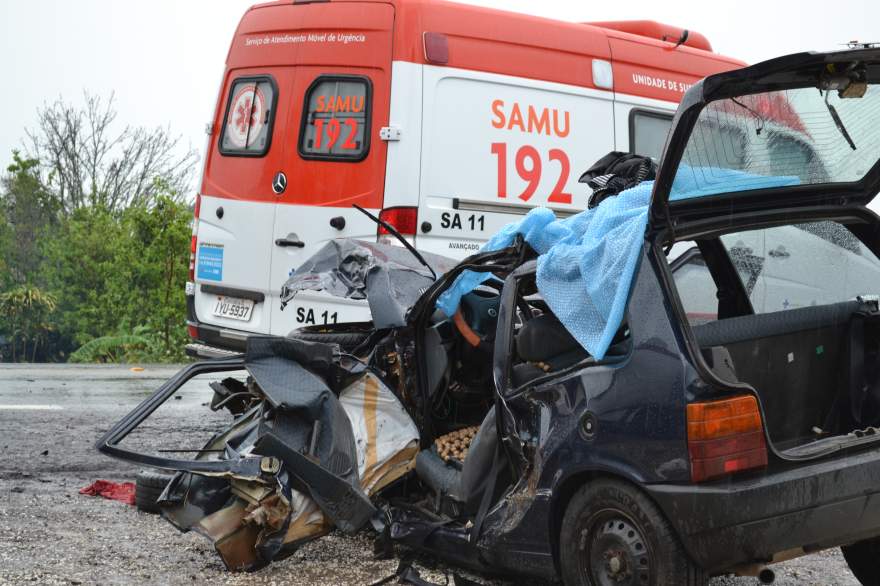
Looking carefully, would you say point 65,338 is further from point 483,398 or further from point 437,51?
point 483,398

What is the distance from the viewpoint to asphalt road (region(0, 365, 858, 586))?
15.0 feet

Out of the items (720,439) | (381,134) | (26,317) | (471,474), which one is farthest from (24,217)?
(720,439)

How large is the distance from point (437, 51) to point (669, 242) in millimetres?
4365

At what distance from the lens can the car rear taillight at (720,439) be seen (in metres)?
3.43

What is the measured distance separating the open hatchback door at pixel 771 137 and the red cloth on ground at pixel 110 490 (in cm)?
344

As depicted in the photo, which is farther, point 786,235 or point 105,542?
point 105,542

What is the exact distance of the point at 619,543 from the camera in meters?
3.66

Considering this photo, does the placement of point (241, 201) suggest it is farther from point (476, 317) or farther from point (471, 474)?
point (471, 474)

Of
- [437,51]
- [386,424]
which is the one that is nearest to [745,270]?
[386,424]

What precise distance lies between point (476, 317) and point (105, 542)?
75.4 inches

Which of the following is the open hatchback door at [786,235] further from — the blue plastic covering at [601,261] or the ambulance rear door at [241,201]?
the ambulance rear door at [241,201]

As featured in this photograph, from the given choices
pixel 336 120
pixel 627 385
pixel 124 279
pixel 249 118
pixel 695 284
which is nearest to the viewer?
pixel 627 385

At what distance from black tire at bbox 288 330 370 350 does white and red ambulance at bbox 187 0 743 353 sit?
227 cm

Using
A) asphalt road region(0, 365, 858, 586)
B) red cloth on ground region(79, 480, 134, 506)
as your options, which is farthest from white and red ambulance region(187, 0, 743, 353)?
red cloth on ground region(79, 480, 134, 506)
